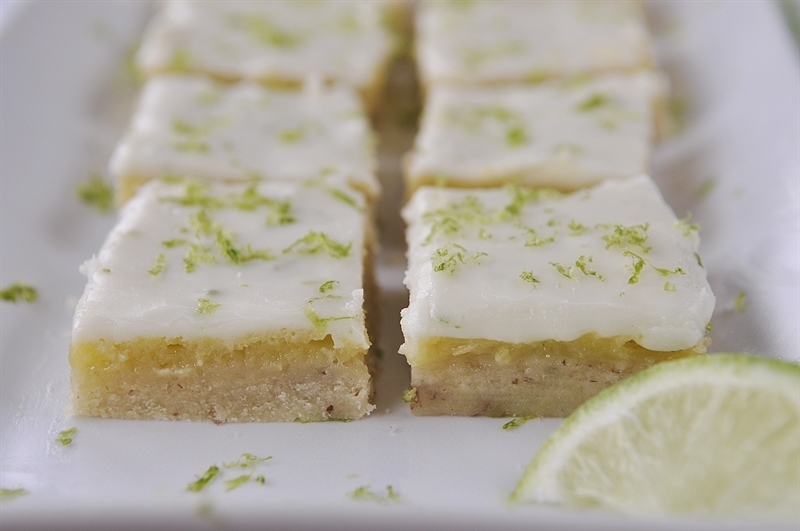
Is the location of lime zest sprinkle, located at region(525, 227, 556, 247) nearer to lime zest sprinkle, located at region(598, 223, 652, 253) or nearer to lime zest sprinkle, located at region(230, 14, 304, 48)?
lime zest sprinkle, located at region(598, 223, 652, 253)

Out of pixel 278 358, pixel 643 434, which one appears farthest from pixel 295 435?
pixel 643 434

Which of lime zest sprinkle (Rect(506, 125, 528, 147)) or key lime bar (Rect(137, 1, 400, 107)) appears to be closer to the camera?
lime zest sprinkle (Rect(506, 125, 528, 147))

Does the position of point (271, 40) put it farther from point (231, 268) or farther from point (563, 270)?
point (563, 270)

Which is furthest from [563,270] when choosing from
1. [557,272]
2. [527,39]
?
[527,39]

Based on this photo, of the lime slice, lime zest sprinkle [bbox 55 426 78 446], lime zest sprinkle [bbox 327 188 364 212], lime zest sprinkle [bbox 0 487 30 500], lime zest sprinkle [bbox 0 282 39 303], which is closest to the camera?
the lime slice

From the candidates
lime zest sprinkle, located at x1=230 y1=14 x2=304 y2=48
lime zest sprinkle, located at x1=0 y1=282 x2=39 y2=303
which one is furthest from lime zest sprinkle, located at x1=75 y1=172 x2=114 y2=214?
lime zest sprinkle, located at x1=230 y1=14 x2=304 y2=48

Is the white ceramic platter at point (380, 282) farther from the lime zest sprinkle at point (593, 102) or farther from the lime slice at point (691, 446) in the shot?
the lime zest sprinkle at point (593, 102)
